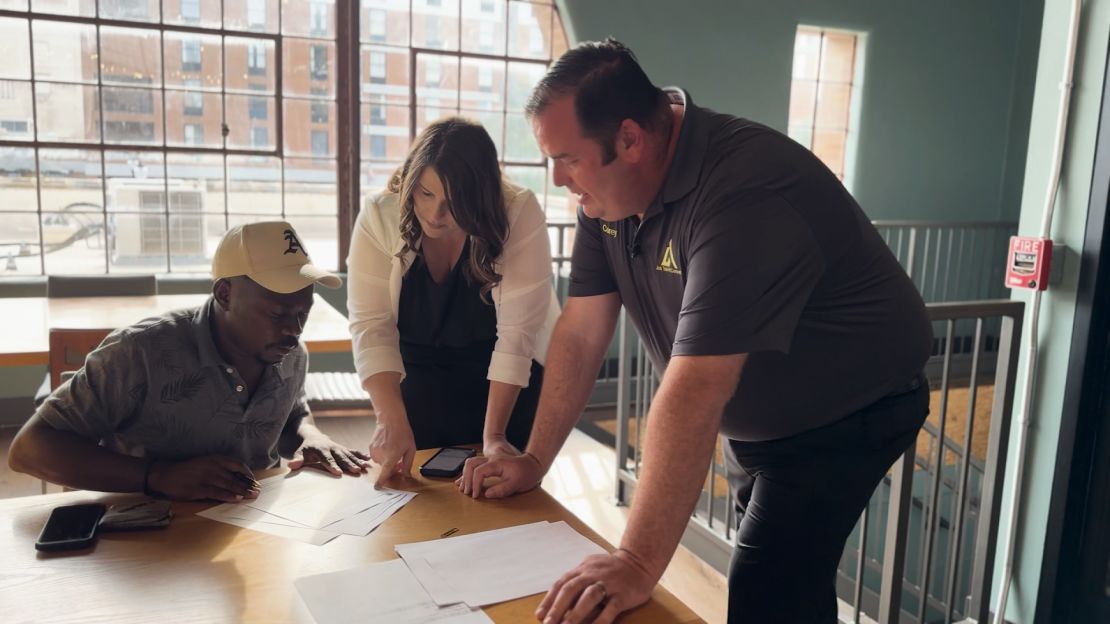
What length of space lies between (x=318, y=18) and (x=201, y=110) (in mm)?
879

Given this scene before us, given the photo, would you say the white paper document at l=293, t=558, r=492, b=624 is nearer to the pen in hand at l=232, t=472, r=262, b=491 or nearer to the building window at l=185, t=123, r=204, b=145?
the pen in hand at l=232, t=472, r=262, b=491

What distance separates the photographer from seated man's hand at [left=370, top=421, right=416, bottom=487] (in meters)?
1.54

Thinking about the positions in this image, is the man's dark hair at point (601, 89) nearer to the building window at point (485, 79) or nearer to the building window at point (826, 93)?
the building window at point (485, 79)

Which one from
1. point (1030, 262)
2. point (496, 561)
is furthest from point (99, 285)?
point (1030, 262)

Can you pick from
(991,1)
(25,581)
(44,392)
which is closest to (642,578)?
(25,581)

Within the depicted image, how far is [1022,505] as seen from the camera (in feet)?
8.19

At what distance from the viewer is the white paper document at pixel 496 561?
3.65 feet

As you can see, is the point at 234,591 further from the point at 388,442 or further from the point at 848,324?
the point at 848,324

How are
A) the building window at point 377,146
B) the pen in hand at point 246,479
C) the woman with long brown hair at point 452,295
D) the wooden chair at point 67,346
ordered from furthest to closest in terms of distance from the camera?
the building window at point 377,146, the wooden chair at point 67,346, the woman with long brown hair at point 452,295, the pen in hand at point 246,479

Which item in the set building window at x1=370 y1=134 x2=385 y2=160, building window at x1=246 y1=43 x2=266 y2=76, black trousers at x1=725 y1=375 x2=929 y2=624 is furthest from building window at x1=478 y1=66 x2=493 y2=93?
black trousers at x1=725 y1=375 x2=929 y2=624

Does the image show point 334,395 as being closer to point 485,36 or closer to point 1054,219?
point 1054,219

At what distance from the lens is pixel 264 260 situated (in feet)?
5.17

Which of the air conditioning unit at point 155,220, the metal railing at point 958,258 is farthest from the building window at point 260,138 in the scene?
the metal railing at point 958,258

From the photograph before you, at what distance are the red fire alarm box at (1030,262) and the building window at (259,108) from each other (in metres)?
4.08
